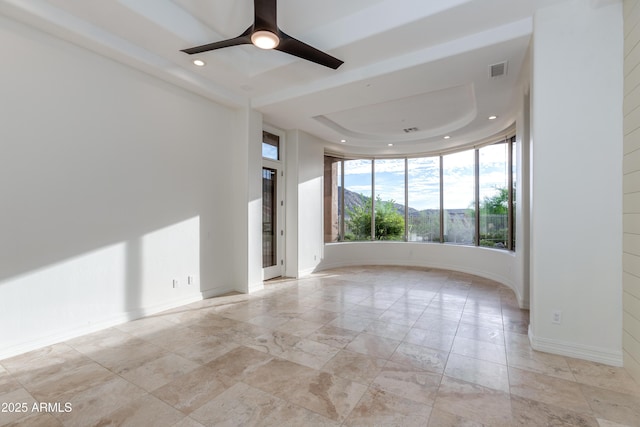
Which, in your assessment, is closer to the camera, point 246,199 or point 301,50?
point 301,50

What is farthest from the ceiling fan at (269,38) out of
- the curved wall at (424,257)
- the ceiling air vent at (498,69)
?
the curved wall at (424,257)

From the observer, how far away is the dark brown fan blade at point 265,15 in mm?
2472

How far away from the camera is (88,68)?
3312 mm

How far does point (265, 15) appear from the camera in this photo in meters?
2.54

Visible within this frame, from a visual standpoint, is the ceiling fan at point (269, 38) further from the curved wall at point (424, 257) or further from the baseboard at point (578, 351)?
the curved wall at point (424, 257)

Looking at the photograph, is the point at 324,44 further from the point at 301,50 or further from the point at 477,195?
the point at 477,195

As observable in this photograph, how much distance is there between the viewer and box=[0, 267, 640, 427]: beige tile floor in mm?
2008

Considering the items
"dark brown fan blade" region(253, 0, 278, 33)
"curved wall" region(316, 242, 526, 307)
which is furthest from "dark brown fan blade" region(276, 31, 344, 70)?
"curved wall" region(316, 242, 526, 307)

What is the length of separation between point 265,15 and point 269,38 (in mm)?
227

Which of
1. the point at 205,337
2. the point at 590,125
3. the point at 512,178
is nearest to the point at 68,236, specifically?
the point at 205,337

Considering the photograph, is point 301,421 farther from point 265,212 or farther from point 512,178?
point 512,178

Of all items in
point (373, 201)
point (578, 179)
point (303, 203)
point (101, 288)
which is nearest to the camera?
point (578, 179)

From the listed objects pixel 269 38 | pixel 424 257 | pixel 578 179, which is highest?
pixel 269 38

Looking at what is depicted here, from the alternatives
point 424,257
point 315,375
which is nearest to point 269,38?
point 315,375
